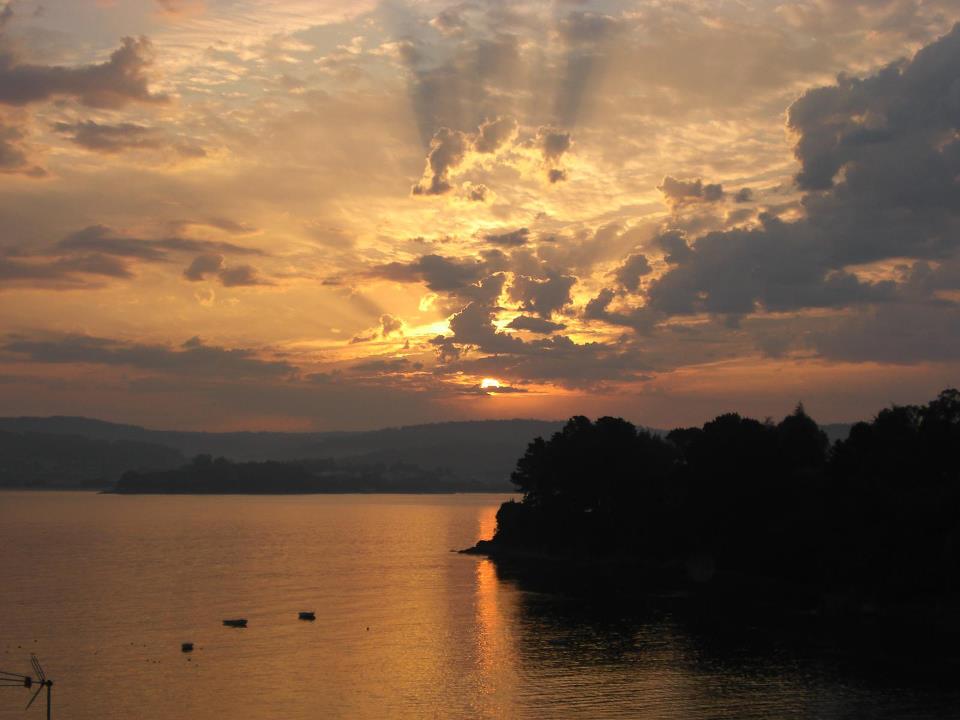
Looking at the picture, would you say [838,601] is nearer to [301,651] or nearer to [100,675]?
[301,651]

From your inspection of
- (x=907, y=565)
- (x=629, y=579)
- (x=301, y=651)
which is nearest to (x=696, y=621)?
(x=907, y=565)

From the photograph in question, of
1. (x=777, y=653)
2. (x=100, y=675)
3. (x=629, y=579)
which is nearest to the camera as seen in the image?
(x=100, y=675)

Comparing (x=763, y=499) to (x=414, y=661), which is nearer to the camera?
(x=414, y=661)

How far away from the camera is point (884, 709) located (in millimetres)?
74250

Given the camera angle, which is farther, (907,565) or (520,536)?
(520,536)

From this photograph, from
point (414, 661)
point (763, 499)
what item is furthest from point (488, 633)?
point (763, 499)

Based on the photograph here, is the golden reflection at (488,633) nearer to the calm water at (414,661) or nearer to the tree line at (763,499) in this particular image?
the calm water at (414,661)

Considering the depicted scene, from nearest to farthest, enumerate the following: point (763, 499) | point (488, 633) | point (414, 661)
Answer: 1. point (414, 661)
2. point (488, 633)
3. point (763, 499)

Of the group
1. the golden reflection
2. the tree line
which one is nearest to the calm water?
the golden reflection

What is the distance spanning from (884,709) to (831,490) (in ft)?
156

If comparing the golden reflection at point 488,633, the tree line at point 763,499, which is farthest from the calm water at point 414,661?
the tree line at point 763,499

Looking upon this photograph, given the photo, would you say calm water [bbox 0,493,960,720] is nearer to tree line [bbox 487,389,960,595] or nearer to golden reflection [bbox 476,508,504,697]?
golden reflection [bbox 476,508,504,697]

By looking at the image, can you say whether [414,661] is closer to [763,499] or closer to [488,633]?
[488,633]

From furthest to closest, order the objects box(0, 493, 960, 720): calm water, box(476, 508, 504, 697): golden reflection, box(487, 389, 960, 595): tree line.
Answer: box(487, 389, 960, 595): tree line
box(476, 508, 504, 697): golden reflection
box(0, 493, 960, 720): calm water
